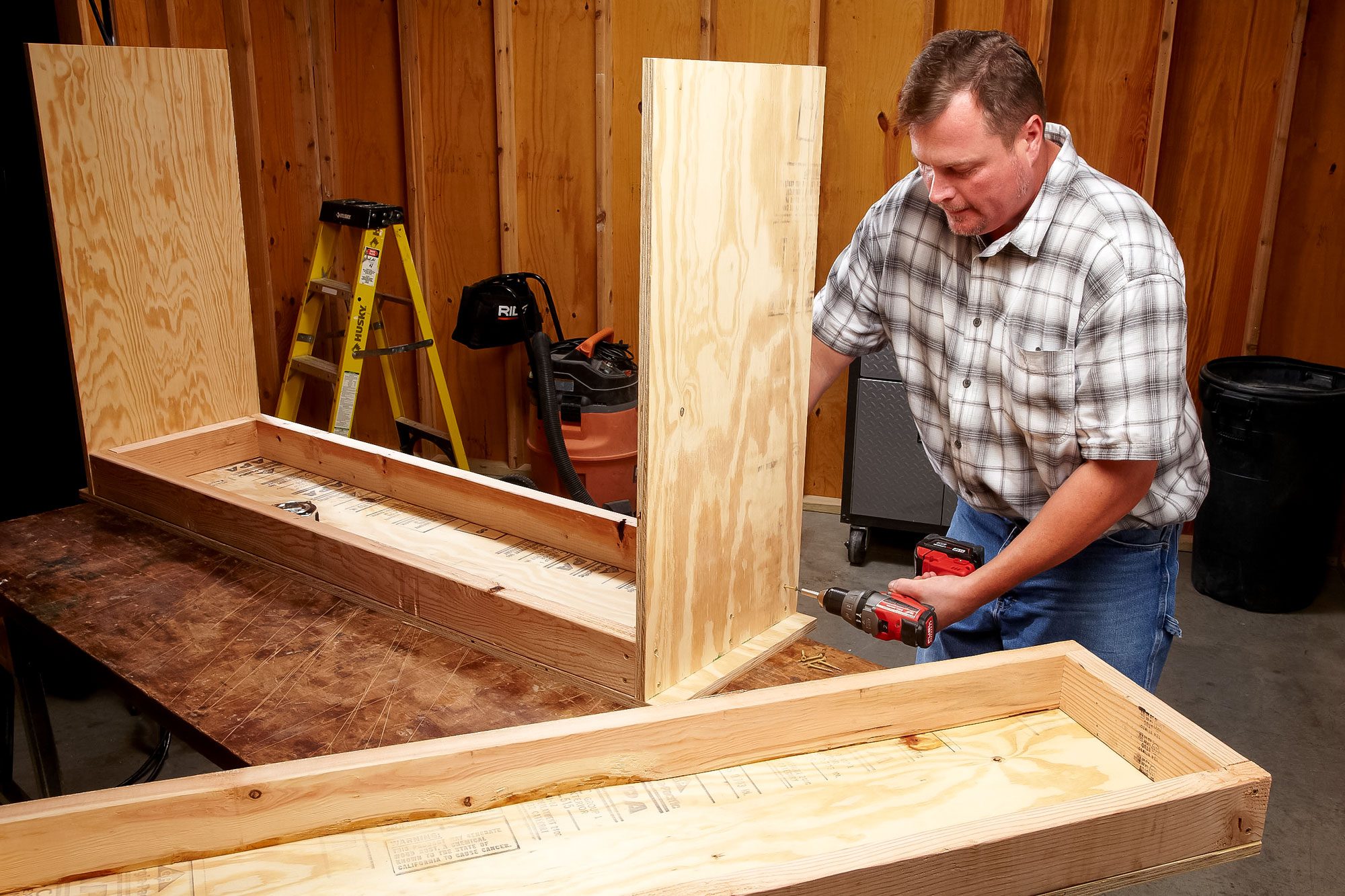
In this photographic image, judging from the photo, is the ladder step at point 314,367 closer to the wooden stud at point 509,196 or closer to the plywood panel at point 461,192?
the plywood panel at point 461,192

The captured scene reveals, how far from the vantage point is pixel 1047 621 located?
187 centimetres

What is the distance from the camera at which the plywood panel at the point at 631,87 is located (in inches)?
168

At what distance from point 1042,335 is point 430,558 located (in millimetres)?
1252

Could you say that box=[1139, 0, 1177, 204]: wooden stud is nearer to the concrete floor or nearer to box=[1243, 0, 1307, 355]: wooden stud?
box=[1243, 0, 1307, 355]: wooden stud

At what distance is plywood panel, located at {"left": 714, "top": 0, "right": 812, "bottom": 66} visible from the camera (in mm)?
4129

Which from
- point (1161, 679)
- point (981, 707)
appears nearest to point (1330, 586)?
point (1161, 679)

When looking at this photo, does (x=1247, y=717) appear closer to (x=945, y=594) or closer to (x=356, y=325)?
(x=945, y=594)

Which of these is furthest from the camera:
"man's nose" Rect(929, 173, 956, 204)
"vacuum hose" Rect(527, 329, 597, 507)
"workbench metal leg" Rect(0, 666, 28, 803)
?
"vacuum hose" Rect(527, 329, 597, 507)

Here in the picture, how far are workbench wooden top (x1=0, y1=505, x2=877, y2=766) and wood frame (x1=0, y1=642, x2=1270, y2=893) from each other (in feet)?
1.03

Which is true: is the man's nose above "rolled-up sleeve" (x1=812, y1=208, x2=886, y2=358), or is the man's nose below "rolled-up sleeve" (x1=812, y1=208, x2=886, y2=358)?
above

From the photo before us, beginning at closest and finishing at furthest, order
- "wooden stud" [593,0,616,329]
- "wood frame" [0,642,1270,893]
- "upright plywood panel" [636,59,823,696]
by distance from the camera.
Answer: "wood frame" [0,642,1270,893] < "upright plywood panel" [636,59,823,696] < "wooden stud" [593,0,616,329]

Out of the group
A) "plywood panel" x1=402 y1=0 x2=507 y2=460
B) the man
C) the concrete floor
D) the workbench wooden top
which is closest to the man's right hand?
the man

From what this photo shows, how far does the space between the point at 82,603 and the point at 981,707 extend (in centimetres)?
167

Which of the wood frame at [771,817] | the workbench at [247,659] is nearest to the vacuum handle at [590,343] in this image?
Answer: the workbench at [247,659]
